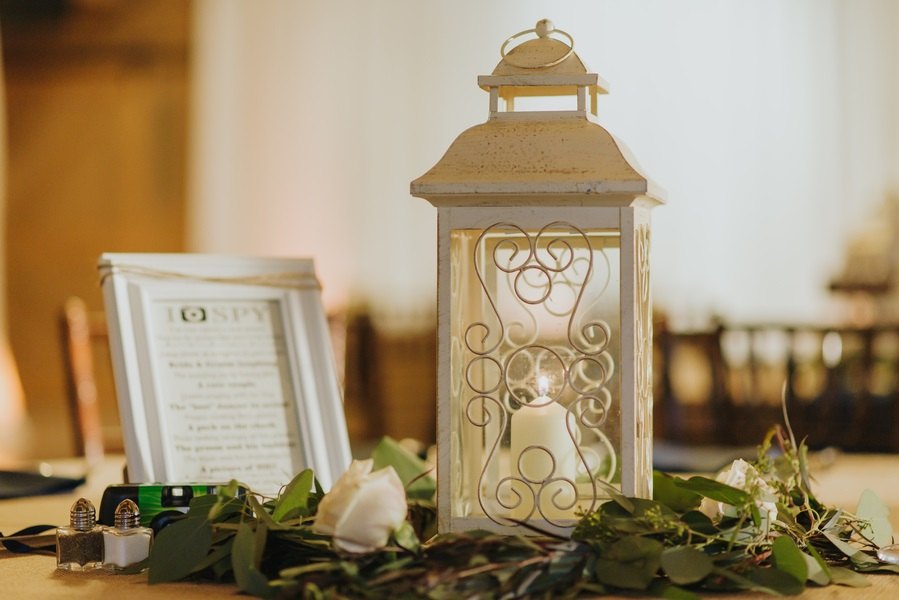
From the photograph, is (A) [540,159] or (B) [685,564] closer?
(B) [685,564]

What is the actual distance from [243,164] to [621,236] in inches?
220

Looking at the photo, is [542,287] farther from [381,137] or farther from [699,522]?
[381,137]

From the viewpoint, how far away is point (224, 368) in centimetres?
111

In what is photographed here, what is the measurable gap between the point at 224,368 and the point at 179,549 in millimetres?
338

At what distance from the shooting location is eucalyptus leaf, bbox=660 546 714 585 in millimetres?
735

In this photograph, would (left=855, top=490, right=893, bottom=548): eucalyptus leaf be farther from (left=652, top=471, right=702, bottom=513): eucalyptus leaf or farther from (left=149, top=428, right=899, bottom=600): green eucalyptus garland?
(left=652, top=471, right=702, bottom=513): eucalyptus leaf

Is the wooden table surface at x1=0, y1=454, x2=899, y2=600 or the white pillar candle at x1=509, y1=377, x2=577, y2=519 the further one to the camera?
the white pillar candle at x1=509, y1=377, x2=577, y2=519

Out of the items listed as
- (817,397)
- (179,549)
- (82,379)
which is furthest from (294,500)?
(817,397)

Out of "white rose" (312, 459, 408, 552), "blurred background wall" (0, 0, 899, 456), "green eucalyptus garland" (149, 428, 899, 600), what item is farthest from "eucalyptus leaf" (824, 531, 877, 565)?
"blurred background wall" (0, 0, 899, 456)

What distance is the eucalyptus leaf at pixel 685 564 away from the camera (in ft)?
2.41

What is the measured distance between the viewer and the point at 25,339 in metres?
6.82

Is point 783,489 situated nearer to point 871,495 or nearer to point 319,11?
point 871,495

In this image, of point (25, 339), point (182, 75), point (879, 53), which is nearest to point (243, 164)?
point (182, 75)

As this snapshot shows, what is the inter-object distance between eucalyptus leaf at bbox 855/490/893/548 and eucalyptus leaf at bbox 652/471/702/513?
128mm
